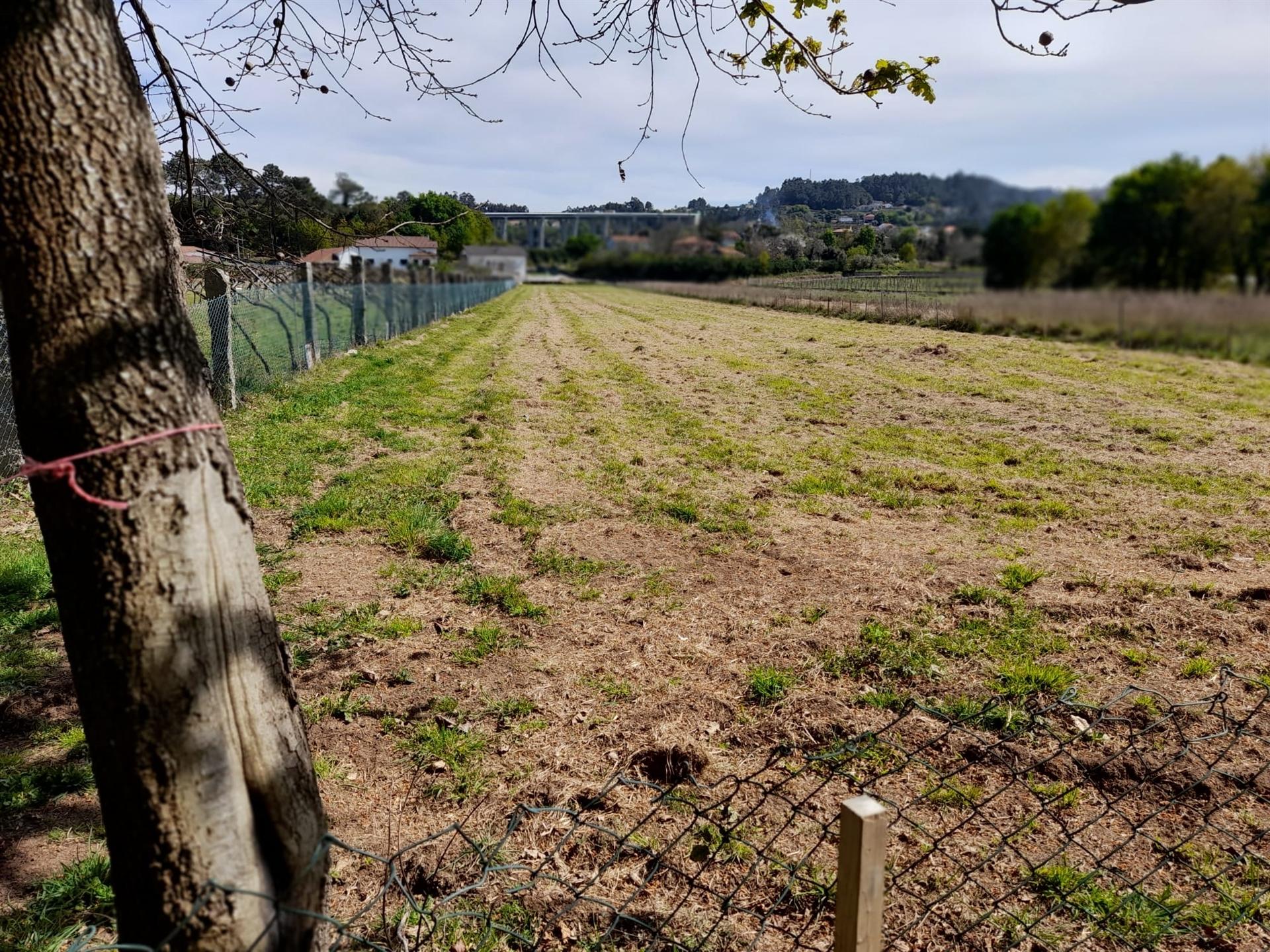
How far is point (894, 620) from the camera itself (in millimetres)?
4613

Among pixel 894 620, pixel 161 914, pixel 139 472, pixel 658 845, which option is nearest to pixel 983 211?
pixel 139 472

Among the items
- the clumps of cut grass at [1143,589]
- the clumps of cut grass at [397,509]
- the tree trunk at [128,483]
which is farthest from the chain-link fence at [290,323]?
the clumps of cut grass at [1143,589]

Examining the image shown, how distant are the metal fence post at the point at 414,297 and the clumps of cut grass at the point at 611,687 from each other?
18.5 meters

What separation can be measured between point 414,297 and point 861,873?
69.8ft

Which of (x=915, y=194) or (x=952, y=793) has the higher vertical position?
(x=915, y=194)

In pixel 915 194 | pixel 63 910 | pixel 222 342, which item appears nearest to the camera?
pixel 915 194

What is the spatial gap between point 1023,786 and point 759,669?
4.16 ft

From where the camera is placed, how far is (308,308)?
12.7 meters

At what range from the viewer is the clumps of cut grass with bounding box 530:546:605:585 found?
528 cm

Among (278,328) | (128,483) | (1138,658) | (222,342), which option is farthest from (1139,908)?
(278,328)

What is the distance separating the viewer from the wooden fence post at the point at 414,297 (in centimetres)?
2100

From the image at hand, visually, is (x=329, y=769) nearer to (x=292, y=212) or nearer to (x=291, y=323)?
(x=292, y=212)

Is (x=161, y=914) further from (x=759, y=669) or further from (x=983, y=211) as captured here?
(x=759, y=669)

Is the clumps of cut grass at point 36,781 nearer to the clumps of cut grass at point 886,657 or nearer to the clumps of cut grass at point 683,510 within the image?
the clumps of cut grass at point 886,657
